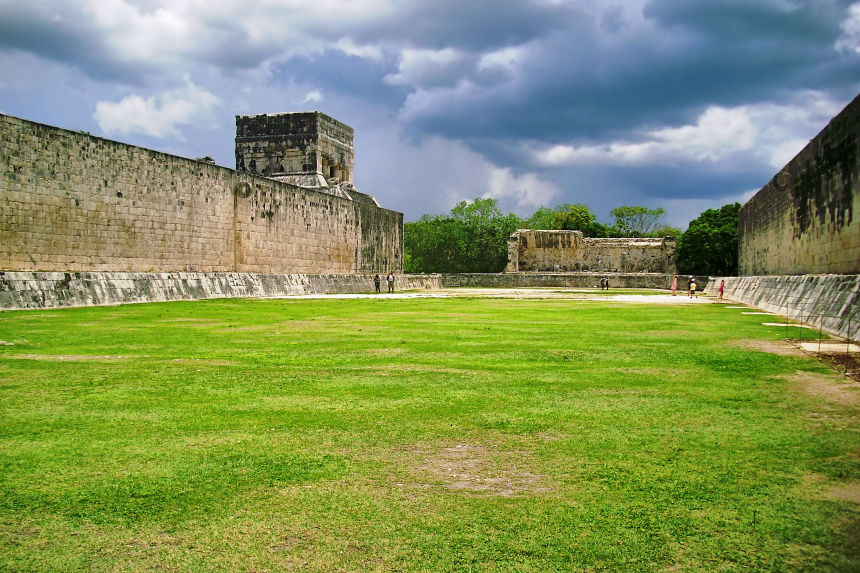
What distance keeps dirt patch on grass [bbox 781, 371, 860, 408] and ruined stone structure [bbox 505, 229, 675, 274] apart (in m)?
41.7

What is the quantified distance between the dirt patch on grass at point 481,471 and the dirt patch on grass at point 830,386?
270 centimetres

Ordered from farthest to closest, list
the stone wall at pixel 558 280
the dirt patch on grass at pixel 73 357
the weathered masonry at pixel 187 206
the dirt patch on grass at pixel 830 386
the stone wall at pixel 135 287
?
the stone wall at pixel 558 280 → the weathered masonry at pixel 187 206 → the stone wall at pixel 135 287 → the dirt patch on grass at pixel 73 357 → the dirt patch on grass at pixel 830 386

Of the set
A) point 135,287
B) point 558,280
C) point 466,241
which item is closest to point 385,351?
point 135,287

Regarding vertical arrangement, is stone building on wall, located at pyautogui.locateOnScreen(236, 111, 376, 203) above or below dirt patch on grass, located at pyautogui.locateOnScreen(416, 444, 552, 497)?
above

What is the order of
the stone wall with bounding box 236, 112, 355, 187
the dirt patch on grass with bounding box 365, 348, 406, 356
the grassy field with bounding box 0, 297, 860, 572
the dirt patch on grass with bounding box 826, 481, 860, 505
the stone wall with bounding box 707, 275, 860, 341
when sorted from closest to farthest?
the grassy field with bounding box 0, 297, 860, 572
the dirt patch on grass with bounding box 826, 481, 860, 505
the dirt patch on grass with bounding box 365, 348, 406, 356
the stone wall with bounding box 707, 275, 860, 341
the stone wall with bounding box 236, 112, 355, 187

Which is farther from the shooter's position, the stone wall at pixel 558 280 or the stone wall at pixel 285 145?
the stone wall at pixel 558 280

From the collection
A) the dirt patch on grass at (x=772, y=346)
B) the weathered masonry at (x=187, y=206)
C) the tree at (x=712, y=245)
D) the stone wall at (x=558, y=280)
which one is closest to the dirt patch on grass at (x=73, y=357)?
the dirt patch on grass at (x=772, y=346)

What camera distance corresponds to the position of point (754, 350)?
770 cm

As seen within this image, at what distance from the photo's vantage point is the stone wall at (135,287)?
14.5 metres

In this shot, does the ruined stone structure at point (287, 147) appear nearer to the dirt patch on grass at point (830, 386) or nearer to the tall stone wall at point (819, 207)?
the tall stone wall at point (819, 207)

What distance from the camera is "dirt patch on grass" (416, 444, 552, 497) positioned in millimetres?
2996

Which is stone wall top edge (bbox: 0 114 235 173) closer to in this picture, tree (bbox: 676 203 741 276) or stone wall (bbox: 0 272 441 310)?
stone wall (bbox: 0 272 441 310)

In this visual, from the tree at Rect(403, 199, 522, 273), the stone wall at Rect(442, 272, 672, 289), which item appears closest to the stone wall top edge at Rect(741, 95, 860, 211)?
the stone wall at Rect(442, 272, 672, 289)

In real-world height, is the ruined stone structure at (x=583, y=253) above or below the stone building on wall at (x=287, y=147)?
below
